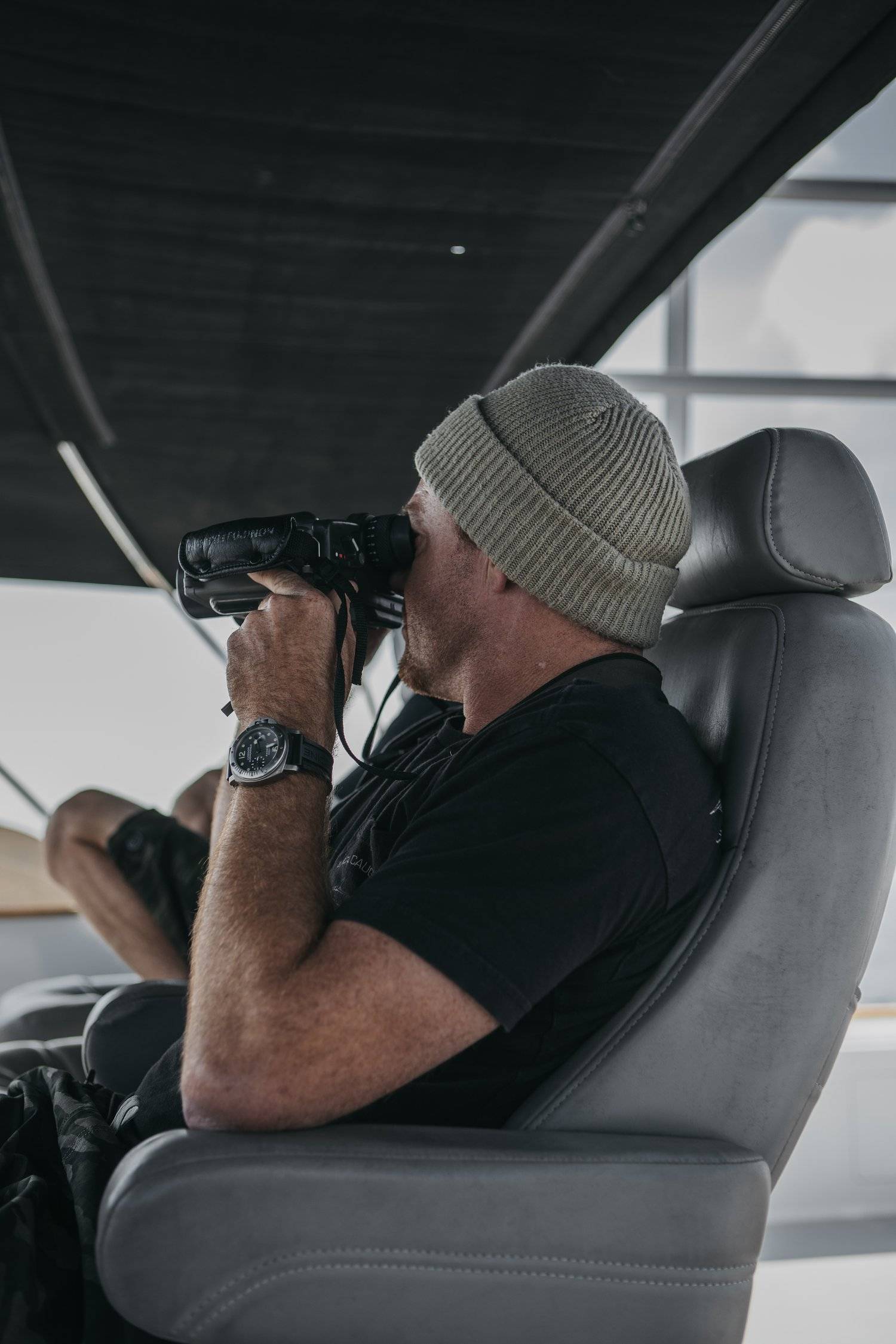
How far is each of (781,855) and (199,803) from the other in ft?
5.51

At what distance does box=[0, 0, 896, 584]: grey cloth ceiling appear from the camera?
2188 mm

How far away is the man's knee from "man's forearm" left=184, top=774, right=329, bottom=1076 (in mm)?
1220

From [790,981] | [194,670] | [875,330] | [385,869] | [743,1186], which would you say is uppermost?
[875,330]

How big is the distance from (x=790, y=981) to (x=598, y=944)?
8.4 inches

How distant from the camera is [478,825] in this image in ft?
2.98

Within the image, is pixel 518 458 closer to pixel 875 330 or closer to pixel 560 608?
pixel 560 608

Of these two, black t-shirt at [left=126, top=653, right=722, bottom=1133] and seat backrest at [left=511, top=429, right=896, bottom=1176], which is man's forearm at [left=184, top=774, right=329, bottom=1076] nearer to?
black t-shirt at [left=126, top=653, right=722, bottom=1133]

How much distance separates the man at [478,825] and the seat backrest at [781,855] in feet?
0.13

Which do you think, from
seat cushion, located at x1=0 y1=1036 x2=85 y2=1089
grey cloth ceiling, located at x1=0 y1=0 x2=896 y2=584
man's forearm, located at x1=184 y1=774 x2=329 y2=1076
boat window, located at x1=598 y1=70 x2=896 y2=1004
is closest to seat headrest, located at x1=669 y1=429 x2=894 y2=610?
man's forearm, located at x1=184 y1=774 x2=329 y2=1076

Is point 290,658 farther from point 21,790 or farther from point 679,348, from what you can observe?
point 21,790

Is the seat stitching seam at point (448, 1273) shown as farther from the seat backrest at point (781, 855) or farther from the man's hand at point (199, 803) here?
the man's hand at point (199, 803)

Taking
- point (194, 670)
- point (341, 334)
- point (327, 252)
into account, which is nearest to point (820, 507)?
point (327, 252)

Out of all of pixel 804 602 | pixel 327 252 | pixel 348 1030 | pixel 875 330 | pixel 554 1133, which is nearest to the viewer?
pixel 348 1030

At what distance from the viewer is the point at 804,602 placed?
3.60 ft
